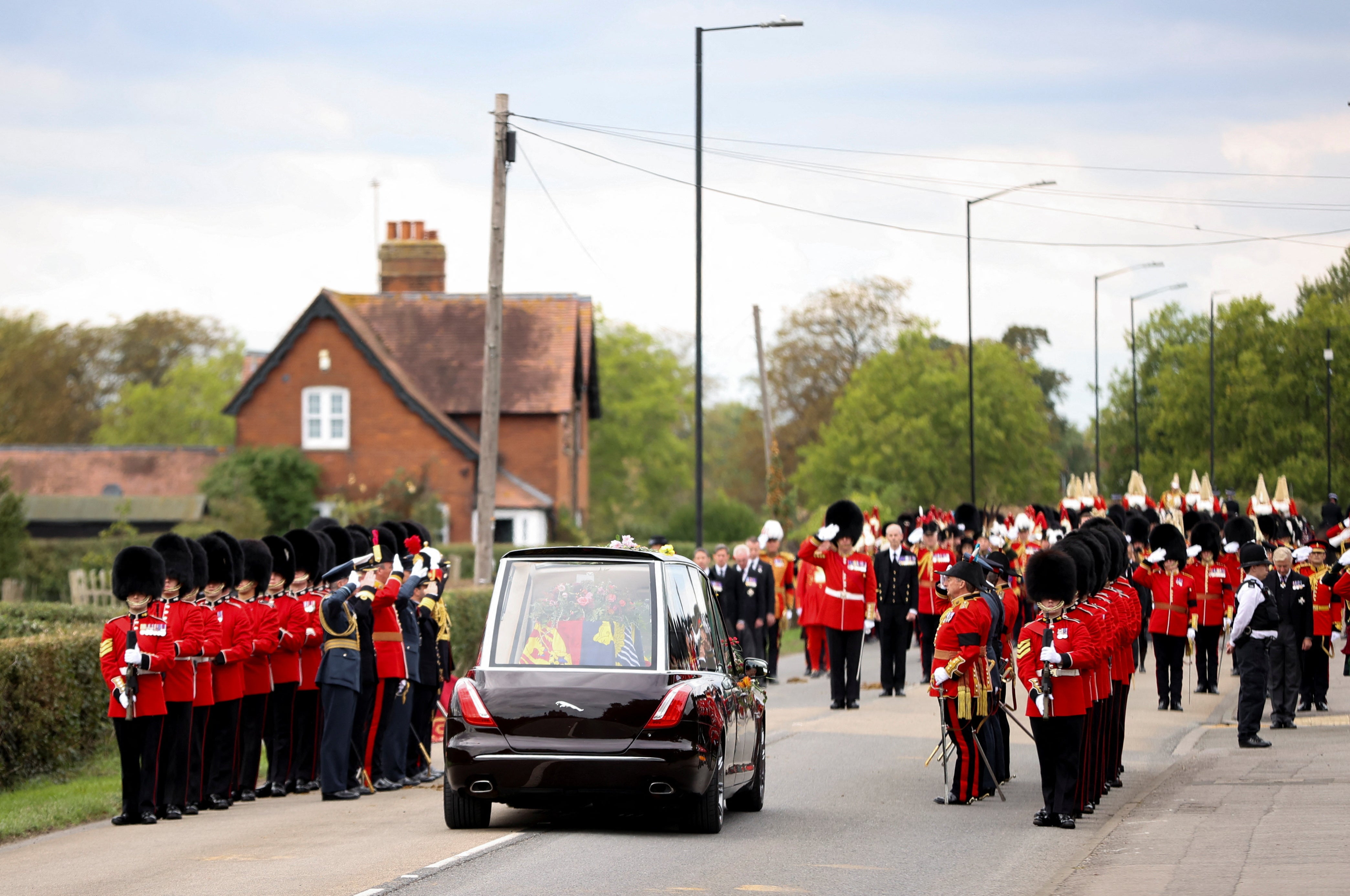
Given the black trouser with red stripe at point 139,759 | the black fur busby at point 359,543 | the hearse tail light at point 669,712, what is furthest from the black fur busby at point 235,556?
the hearse tail light at point 669,712

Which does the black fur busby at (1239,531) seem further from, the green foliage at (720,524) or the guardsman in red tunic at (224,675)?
the green foliage at (720,524)

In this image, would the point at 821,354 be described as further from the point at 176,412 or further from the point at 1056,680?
the point at 1056,680

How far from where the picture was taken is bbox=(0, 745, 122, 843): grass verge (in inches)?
493

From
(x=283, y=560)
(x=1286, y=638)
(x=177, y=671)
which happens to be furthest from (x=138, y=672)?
(x=1286, y=638)

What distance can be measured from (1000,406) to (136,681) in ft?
199

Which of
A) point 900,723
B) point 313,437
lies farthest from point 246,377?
point 900,723

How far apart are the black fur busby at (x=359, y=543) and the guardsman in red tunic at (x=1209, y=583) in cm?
993

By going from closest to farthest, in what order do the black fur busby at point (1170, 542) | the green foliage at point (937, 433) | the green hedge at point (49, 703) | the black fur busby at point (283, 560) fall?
the black fur busby at point (283, 560)
the green hedge at point (49, 703)
the black fur busby at point (1170, 542)
the green foliage at point (937, 433)

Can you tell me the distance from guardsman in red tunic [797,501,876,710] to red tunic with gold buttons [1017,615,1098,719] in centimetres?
817

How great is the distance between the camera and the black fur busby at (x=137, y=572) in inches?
479

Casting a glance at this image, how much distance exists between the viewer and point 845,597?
2027 cm

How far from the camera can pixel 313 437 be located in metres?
50.7

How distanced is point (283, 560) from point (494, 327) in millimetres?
11577

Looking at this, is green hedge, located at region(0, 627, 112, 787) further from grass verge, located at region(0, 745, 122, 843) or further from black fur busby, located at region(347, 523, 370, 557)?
black fur busby, located at region(347, 523, 370, 557)
